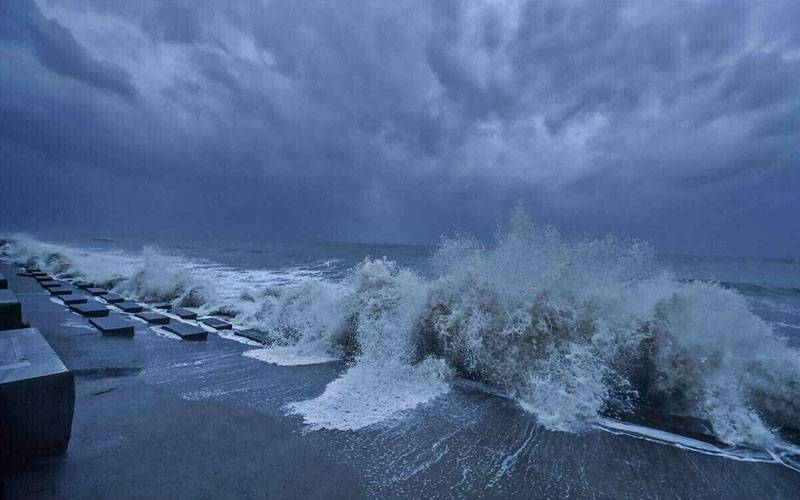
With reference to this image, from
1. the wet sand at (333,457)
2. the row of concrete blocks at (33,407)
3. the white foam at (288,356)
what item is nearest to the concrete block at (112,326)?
the wet sand at (333,457)

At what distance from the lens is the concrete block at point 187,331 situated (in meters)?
7.07

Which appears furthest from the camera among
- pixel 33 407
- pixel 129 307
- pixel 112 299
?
pixel 112 299

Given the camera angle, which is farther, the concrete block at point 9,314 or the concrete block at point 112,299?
the concrete block at point 112,299

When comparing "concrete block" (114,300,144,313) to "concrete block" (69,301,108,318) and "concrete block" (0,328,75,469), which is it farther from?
"concrete block" (0,328,75,469)

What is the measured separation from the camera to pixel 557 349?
543 cm

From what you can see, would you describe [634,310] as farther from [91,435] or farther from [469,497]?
[91,435]

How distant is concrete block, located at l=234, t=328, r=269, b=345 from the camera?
724 cm

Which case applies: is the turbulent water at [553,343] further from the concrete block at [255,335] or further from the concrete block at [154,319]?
the concrete block at [154,319]

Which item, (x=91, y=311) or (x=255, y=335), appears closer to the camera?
(x=255, y=335)

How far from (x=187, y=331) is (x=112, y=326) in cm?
136

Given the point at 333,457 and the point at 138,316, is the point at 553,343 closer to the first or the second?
the point at 333,457

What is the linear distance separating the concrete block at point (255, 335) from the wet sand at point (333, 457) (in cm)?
237

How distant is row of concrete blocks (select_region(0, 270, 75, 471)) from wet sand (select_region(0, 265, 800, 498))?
0.53 feet

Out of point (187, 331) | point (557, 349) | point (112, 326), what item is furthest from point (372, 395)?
point (112, 326)
